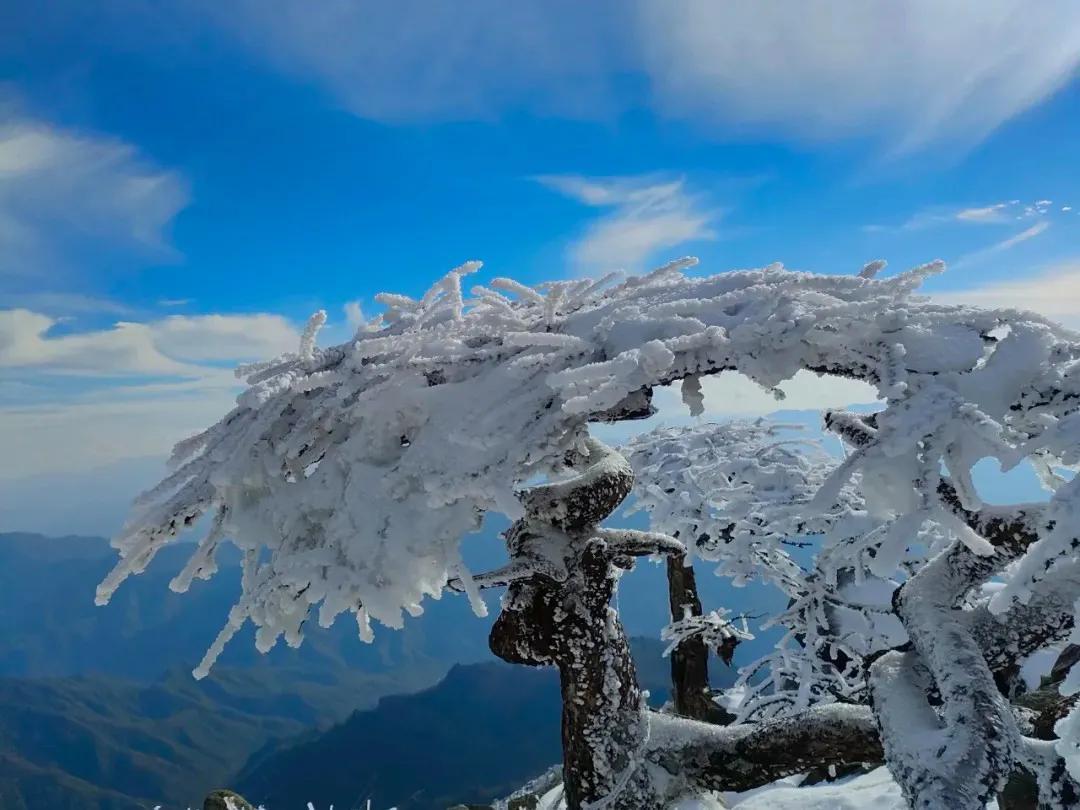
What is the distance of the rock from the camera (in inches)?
366

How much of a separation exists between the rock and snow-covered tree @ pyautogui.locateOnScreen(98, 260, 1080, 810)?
7415mm

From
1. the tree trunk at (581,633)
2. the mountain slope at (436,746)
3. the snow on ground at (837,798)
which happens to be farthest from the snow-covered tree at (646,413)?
the mountain slope at (436,746)

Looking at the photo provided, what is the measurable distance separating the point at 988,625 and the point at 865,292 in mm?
1821

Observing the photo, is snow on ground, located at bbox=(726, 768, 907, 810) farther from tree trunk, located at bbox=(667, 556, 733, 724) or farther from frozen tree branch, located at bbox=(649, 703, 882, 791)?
tree trunk, located at bbox=(667, 556, 733, 724)

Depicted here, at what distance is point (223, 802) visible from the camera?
9.37m

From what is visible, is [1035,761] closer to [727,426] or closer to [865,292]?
[865,292]

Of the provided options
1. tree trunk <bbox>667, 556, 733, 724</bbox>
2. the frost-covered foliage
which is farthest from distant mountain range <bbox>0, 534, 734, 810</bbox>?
the frost-covered foliage

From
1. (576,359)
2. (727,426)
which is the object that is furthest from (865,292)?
(727,426)

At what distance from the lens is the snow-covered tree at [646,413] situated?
7.45 feet

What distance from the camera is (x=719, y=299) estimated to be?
2975mm

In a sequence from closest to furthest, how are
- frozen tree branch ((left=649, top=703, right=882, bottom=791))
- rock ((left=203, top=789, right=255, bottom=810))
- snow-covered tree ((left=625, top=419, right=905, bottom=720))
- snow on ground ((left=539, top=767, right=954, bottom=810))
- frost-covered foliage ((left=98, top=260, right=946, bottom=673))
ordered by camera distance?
frost-covered foliage ((left=98, top=260, right=946, bottom=673)) < frozen tree branch ((left=649, top=703, right=882, bottom=791)) < snow on ground ((left=539, top=767, right=954, bottom=810)) < rock ((left=203, top=789, right=255, bottom=810)) < snow-covered tree ((left=625, top=419, right=905, bottom=720))

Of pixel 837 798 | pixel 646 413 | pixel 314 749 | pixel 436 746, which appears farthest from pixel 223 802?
pixel 314 749

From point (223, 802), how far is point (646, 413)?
31.4 ft

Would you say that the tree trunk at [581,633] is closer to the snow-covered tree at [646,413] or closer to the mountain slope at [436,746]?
the snow-covered tree at [646,413]
